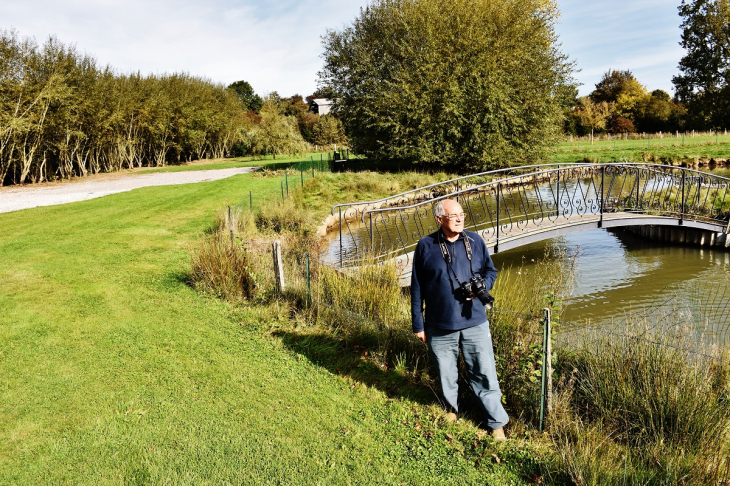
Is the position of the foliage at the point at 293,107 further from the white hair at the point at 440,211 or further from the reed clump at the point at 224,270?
the white hair at the point at 440,211

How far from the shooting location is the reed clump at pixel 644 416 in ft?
11.6

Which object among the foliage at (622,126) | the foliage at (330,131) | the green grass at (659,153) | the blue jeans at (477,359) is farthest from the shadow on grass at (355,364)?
the foliage at (622,126)

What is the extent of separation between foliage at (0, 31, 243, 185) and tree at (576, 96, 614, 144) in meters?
38.0

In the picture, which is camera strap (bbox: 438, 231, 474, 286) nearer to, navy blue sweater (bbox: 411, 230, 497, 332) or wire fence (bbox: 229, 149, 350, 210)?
navy blue sweater (bbox: 411, 230, 497, 332)

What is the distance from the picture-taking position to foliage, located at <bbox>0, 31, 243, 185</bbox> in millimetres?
24891

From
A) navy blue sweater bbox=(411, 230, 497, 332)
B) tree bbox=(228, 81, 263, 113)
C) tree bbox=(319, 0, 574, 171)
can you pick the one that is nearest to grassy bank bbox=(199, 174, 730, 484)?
navy blue sweater bbox=(411, 230, 497, 332)

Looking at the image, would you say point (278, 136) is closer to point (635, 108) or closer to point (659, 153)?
point (659, 153)

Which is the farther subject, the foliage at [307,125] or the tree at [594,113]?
the foliage at [307,125]

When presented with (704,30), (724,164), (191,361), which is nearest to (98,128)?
(191,361)

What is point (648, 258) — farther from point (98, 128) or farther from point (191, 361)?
point (98, 128)

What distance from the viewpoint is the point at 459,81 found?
2631 cm

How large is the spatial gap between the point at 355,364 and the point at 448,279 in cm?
221

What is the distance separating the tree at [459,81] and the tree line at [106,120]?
11.4 meters

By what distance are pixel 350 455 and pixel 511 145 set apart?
85.5ft
